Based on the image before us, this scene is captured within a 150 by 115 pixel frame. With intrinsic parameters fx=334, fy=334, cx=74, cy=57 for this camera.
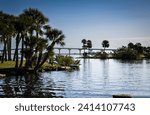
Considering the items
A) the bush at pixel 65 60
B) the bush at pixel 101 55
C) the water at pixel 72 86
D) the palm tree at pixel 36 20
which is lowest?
the water at pixel 72 86

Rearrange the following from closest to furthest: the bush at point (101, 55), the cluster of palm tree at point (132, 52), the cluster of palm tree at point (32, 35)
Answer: the cluster of palm tree at point (32, 35) → the cluster of palm tree at point (132, 52) → the bush at point (101, 55)

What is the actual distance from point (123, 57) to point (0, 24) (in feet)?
308

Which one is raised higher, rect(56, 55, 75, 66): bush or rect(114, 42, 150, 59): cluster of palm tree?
rect(114, 42, 150, 59): cluster of palm tree

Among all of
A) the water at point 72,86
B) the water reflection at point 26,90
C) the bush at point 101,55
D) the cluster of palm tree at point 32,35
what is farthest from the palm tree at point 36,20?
the bush at point 101,55

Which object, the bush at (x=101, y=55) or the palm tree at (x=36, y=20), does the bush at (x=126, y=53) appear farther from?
the palm tree at (x=36, y=20)

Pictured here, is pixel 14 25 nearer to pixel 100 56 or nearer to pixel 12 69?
pixel 12 69

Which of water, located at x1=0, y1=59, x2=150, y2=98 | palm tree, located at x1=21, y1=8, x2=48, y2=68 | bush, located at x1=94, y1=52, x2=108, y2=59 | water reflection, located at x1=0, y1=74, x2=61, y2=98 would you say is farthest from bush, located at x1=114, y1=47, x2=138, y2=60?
water reflection, located at x1=0, y1=74, x2=61, y2=98

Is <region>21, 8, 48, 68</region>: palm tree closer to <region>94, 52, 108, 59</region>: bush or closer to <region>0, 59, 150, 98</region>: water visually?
<region>0, 59, 150, 98</region>: water

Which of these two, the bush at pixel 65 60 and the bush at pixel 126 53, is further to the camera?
the bush at pixel 126 53

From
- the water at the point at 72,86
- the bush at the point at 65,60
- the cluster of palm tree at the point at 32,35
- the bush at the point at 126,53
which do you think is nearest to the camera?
the water at the point at 72,86

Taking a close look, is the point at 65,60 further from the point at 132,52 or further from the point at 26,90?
the point at 132,52

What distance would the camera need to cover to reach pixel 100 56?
144 meters

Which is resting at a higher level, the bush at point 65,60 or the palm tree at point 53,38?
the palm tree at point 53,38

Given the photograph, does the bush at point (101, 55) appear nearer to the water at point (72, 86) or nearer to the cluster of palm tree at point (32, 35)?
the cluster of palm tree at point (32, 35)
